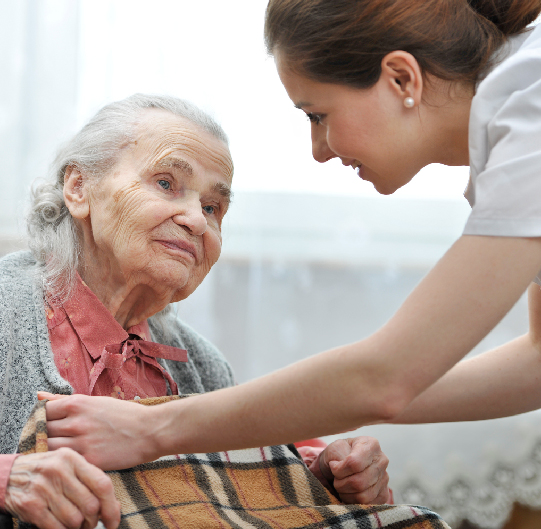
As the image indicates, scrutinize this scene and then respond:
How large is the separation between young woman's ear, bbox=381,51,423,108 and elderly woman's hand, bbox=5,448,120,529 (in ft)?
2.28

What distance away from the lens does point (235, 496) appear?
1107 millimetres

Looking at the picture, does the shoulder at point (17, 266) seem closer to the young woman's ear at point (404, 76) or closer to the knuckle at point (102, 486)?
the knuckle at point (102, 486)

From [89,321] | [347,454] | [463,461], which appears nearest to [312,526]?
[347,454]

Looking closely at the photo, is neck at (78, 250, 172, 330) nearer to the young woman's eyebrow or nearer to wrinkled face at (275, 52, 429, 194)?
the young woman's eyebrow

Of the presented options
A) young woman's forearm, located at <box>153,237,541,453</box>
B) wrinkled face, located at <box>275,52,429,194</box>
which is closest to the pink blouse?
young woman's forearm, located at <box>153,237,541,453</box>

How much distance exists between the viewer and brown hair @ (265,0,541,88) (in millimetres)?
909

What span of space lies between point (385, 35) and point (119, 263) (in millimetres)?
703

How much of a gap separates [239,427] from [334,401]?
0.13 m

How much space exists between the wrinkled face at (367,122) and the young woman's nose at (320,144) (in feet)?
0.12

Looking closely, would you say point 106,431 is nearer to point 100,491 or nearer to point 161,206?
point 100,491

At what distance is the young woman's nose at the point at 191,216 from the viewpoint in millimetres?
1293

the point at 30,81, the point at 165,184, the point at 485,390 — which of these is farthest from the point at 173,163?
the point at 30,81

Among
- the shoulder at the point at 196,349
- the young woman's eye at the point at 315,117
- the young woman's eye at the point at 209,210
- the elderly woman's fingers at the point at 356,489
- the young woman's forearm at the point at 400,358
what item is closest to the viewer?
the young woman's forearm at the point at 400,358

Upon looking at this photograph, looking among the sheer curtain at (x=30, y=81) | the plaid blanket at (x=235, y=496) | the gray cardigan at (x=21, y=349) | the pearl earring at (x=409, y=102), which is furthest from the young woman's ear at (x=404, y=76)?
the sheer curtain at (x=30, y=81)
